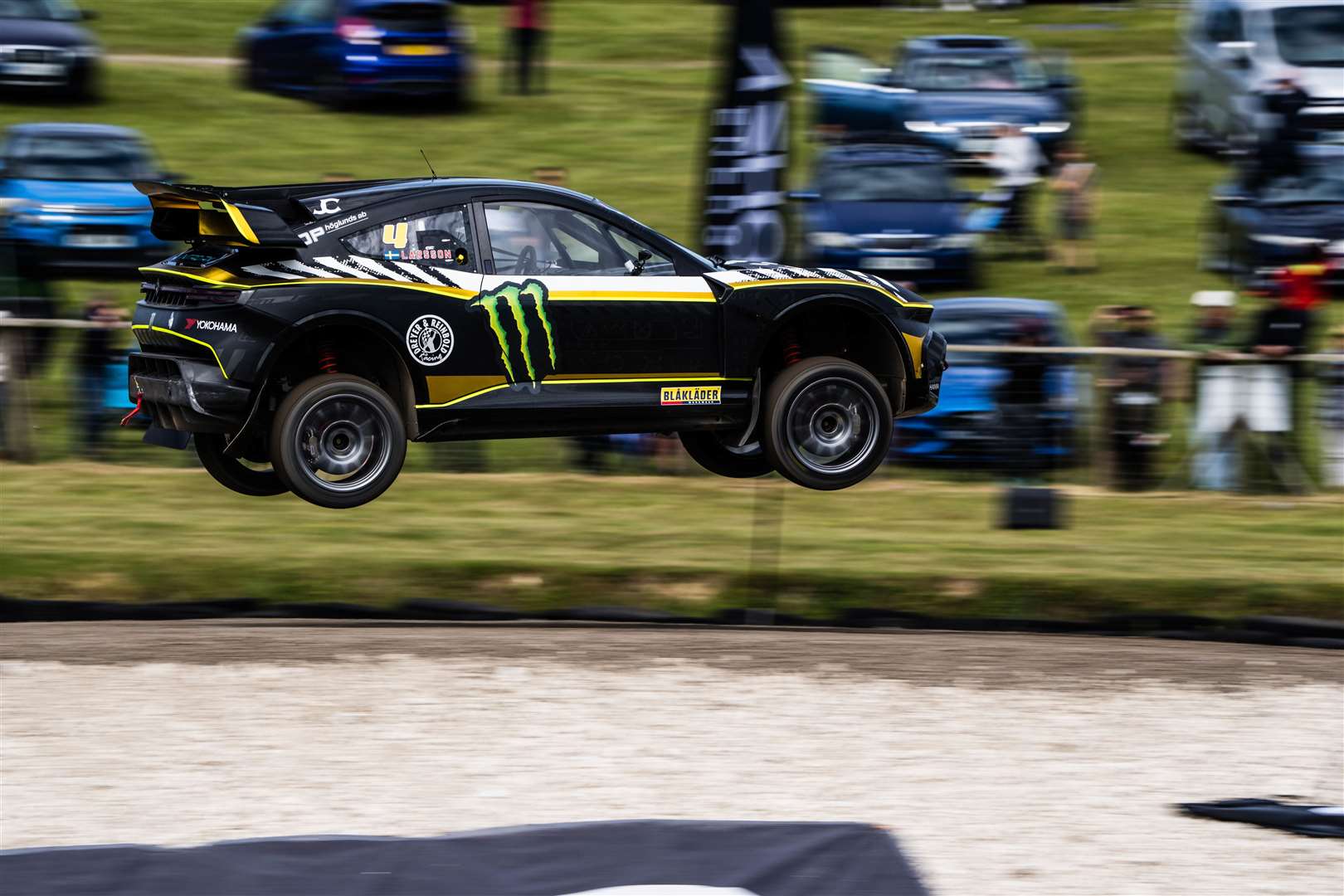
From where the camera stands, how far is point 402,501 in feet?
47.9

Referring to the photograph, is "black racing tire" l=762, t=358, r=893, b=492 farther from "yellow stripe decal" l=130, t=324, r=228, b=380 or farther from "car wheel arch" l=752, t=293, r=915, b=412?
"yellow stripe decal" l=130, t=324, r=228, b=380

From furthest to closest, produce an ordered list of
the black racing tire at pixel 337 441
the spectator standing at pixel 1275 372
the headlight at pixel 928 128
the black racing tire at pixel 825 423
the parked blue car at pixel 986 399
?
the headlight at pixel 928 128 → the spectator standing at pixel 1275 372 → the parked blue car at pixel 986 399 → the black racing tire at pixel 825 423 → the black racing tire at pixel 337 441

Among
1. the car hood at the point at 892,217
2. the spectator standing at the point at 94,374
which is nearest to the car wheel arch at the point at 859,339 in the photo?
the spectator standing at the point at 94,374

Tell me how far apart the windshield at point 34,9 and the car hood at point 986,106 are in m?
12.0

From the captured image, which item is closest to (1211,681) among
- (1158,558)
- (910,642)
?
(1158,558)

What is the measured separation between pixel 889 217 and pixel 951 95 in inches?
559

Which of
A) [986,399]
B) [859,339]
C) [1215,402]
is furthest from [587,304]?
[1215,402]

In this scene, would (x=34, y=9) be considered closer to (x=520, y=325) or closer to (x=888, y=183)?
(x=888, y=183)

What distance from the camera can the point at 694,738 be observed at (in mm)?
12914

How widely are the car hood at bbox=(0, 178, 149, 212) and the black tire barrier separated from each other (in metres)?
4.83

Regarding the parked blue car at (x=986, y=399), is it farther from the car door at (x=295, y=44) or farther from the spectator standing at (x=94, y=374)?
the spectator standing at (x=94, y=374)

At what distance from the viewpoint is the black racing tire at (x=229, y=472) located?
4211mm

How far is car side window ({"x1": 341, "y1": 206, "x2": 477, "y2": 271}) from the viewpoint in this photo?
4.00 metres

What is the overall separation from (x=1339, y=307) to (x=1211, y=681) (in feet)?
27.8
